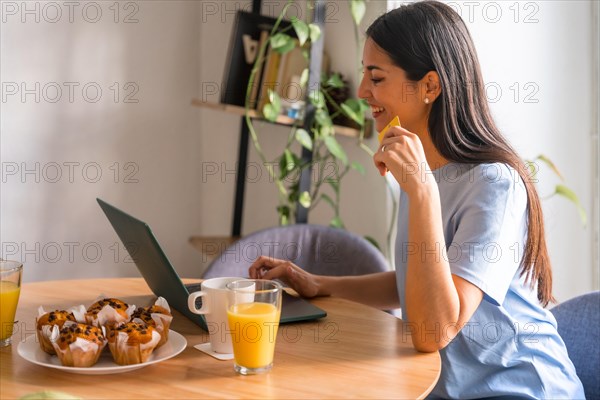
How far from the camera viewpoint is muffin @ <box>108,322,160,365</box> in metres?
1.07

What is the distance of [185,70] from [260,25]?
0.58 metres

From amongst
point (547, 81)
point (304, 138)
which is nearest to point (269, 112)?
point (304, 138)

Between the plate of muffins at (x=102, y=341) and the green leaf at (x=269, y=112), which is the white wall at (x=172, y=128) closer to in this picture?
the green leaf at (x=269, y=112)

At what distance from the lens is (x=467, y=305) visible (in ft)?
4.14

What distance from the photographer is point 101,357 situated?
1.12 meters

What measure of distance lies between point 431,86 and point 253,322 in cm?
65

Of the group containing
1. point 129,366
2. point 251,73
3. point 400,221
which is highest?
point 251,73

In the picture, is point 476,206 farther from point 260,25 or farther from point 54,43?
point 54,43

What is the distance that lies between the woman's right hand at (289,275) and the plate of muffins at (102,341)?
423 millimetres

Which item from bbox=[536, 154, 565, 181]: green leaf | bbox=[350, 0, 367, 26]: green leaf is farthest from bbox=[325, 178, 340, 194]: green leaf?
bbox=[536, 154, 565, 181]: green leaf

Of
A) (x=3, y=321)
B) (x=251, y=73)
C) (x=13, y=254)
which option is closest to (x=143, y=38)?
(x=251, y=73)

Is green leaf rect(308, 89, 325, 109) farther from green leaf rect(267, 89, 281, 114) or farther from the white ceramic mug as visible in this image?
the white ceramic mug

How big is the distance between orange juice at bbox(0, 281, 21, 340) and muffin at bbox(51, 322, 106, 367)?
0.17 m

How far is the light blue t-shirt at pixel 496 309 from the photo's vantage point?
1.29m
